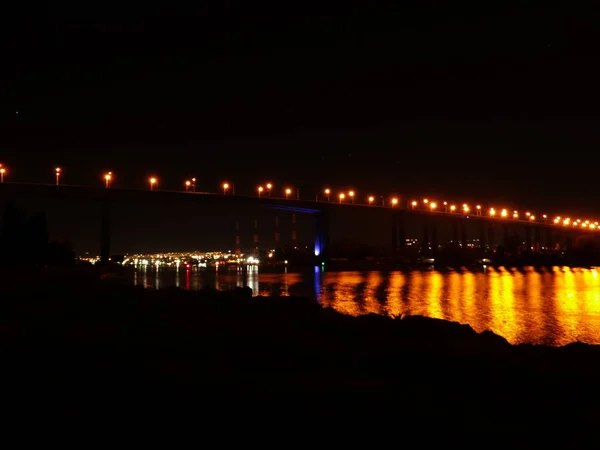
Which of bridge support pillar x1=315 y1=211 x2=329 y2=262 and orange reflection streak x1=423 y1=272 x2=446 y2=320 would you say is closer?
orange reflection streak x1=423 y1=272 x2=446 y2=320

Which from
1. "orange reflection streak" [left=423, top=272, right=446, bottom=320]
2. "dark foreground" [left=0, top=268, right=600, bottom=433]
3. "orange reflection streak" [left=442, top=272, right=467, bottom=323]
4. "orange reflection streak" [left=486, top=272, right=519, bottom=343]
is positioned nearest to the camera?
"dark foreground" [left=0, top=268, right=600, bottom=433]

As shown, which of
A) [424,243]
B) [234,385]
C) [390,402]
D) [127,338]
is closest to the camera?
[390,402]

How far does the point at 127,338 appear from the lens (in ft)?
38.7

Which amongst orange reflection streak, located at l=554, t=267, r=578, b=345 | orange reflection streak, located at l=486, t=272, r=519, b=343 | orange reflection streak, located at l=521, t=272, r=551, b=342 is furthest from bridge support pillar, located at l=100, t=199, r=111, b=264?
orange reflection streak, located at l=554, t=267, r=578, b=345

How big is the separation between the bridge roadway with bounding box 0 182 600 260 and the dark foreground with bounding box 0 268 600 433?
218 feet

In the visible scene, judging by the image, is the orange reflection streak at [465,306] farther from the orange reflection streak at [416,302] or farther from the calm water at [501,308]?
the orange reflection streak at [416,302]

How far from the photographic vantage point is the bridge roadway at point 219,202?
76.1m

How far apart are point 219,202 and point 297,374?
86.6 meters

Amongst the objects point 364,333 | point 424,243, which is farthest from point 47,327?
point 424,243

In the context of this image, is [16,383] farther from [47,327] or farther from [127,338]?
[47,327]

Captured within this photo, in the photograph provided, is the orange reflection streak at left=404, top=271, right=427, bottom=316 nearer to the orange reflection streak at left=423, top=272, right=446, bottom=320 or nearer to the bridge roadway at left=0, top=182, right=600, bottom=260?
the orange reflection streak at left=423, top=272, right=446, bottom=320

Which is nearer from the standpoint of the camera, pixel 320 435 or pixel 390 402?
pixel 320 435

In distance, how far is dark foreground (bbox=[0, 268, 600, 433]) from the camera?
6.81 metres

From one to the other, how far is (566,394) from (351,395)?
3.44 meters
